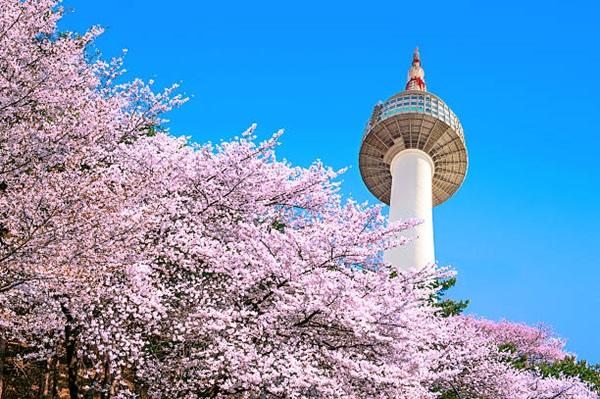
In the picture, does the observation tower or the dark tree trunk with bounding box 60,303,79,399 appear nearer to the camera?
the dark tree trunk with bounding box 60,303,79,399

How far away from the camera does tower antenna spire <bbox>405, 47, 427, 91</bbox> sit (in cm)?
4369

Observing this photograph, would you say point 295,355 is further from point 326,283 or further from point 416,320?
point 416,320

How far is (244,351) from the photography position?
29.3 ft

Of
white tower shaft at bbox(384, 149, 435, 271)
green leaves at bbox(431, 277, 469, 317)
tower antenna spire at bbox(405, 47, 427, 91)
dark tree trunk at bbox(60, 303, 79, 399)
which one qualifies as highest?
tower antenna spire at bbox(405, 47, 427, 91)

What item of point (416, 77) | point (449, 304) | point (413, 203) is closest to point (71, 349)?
point (449, 304)

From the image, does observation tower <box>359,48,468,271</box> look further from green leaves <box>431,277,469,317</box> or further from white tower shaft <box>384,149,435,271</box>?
green leaves <box>431,277,469,317</box>

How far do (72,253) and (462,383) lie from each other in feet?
39.6

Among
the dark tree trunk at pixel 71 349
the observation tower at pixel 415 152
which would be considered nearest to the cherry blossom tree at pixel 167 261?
the dark tree trunk at pixel 71 349

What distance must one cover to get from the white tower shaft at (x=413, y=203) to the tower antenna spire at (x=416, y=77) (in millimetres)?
6555

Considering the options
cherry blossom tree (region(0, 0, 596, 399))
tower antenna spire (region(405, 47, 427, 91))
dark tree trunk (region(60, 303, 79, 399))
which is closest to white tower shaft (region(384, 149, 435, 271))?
tower antenna spire (region(405, 47, 427, 91))

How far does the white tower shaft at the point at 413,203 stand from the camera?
3488 cm

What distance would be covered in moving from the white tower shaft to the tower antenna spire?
6555 mm

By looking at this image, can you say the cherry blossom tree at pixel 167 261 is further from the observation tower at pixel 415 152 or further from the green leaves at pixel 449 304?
the observation tower at pixel 415 152

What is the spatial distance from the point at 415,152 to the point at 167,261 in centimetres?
3140
